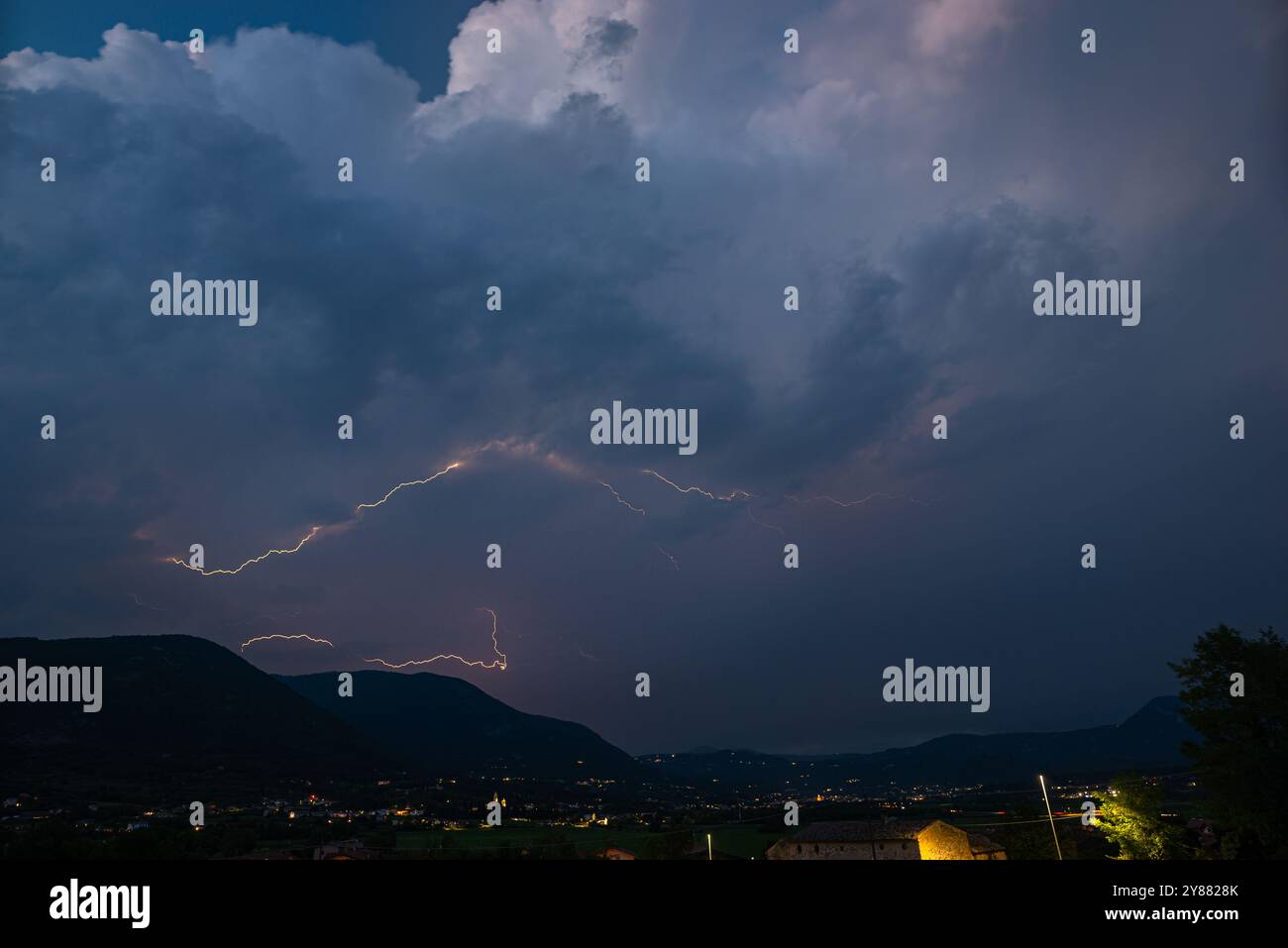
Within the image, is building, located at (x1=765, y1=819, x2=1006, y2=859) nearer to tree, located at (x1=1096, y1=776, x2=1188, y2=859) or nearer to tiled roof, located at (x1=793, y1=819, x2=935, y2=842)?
tiled roof, located at (x1=793, y1=819, x2=935, y2=842)

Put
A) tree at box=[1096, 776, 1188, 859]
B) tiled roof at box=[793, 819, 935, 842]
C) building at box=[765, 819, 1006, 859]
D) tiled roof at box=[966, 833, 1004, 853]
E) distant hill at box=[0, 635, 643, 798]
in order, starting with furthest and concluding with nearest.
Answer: distant hill at box=[0, 635, 643, 798] → tiled roof at box=[966, 833, 1004, 853] → tiled roof at box=[793, 819, 935, 842] → building at box=[765, 819, 1006, 859] → tree at box=[1096, 776, 1188, 859]

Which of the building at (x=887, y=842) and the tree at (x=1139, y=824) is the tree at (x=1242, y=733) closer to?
the tree at (x=1139, y=824)

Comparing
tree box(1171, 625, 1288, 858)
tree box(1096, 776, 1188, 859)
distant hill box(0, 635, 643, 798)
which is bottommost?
distant hill box(0, 635, 643, 798)

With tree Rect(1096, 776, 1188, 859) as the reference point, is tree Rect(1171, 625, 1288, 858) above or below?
above

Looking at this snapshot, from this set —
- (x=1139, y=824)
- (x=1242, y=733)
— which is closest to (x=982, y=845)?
(x=1139, y=824)

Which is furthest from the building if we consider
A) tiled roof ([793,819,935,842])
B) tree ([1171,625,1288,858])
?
tree ([1171,625,1288,858])

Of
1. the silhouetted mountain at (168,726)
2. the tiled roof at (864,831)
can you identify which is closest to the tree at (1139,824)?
the tiled roof at (864,831)
